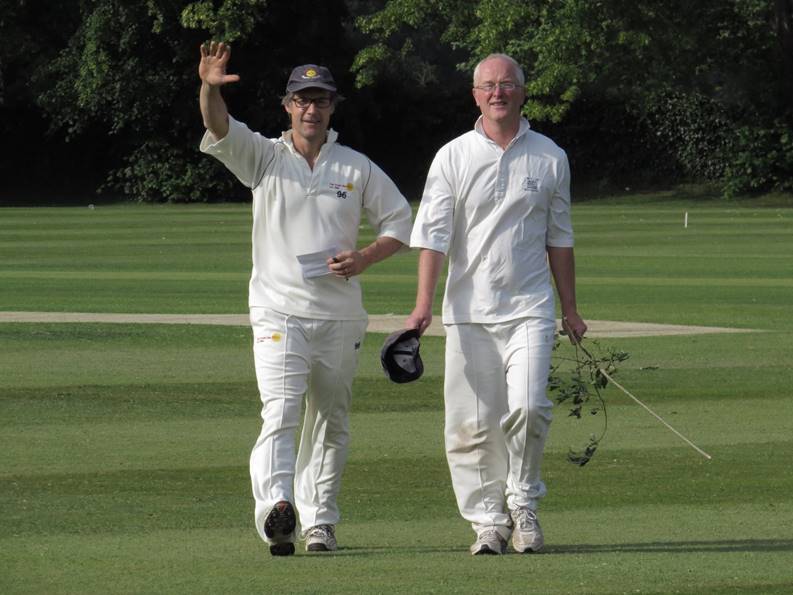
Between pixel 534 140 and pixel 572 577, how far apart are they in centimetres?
181

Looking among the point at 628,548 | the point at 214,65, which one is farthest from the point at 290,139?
the point at 628,548

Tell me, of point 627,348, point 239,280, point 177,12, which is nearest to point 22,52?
point 177,12

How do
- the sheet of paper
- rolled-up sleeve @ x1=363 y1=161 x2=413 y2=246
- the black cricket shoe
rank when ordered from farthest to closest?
rolled-up sleeve @ x1=363 y1=161 x2=413 y2=246 < the sheet of paper < the black cricket shoe

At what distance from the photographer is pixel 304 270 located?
6977mm

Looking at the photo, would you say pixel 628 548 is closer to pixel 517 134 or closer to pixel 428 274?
pixel 428 274

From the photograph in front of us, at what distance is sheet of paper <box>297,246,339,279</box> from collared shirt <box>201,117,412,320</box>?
2 cm

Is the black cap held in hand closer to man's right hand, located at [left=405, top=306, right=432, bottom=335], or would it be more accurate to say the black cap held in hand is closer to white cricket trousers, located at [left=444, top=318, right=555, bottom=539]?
man's right hand, located at [left=405, top=306, right=432, bottom=335]

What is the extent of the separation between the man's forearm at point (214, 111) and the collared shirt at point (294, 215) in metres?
0.04

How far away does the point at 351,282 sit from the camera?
7.10 meters

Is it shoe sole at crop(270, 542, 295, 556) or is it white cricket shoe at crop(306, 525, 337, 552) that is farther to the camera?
white cricket shoe at crop(306, 525, 337, 552)

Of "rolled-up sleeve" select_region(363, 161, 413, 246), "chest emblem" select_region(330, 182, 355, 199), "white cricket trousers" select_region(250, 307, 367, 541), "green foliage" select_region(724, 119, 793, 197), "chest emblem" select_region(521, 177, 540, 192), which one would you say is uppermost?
"chest emblem" select_region(521, 177, 540, 192)

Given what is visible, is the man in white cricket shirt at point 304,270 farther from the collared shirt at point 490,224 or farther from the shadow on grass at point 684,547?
the shadow on grass at point 684,547

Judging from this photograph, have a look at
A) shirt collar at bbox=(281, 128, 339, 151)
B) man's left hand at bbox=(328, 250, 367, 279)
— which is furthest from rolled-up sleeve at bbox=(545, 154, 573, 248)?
shirt collar at bbox=(281, 128, 339, 151)

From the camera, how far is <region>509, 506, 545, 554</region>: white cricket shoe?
6773mm
